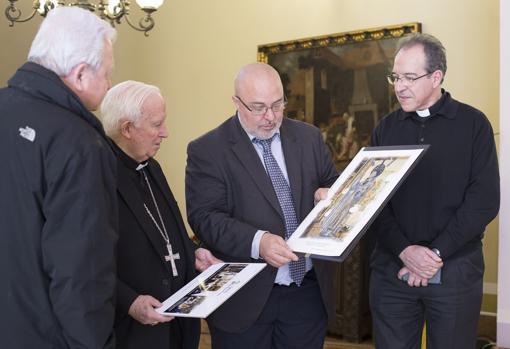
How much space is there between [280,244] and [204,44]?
5199 mm

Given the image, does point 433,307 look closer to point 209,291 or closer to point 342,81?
point 209,291

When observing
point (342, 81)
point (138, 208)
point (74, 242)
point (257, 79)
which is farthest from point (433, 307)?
point (342, 81)

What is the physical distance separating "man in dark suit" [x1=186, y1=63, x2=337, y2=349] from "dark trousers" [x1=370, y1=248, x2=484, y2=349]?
0.32 metres

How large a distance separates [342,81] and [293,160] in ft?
11.7

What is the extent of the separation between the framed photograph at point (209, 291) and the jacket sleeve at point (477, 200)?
3.17 feet

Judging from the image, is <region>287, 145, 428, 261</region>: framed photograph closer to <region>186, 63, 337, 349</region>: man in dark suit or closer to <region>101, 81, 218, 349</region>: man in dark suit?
<region>186, 63, 337, 349</region>: man in dark suit

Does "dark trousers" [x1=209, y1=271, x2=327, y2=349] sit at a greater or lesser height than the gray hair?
lesser

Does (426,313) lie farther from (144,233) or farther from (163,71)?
(163,71)

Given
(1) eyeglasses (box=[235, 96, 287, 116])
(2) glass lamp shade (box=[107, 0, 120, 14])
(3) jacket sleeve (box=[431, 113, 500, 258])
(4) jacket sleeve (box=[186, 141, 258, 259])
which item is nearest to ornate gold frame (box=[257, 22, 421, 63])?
(2) glass lamp shade (box=[107, 0, 120, 14])

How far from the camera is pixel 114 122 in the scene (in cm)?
279

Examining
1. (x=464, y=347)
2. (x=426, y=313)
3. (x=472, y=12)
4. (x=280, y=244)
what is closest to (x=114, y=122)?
(x=280, y=244)

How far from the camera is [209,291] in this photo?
2.50m

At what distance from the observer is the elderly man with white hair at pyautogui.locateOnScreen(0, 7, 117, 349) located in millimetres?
1906

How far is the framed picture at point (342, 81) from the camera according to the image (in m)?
6.25
